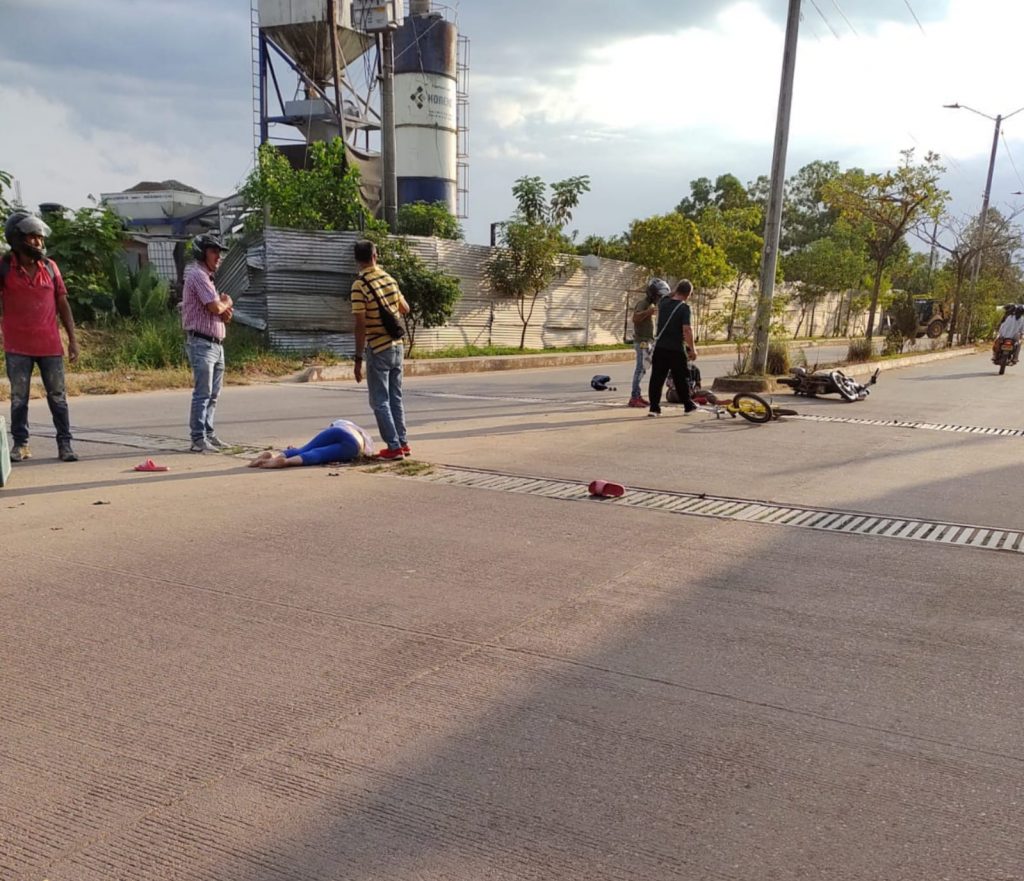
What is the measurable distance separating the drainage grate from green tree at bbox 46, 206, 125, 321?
13581 millimetres

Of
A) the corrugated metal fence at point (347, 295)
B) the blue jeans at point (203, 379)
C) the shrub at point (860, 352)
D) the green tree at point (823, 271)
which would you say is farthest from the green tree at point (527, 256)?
the green tree at point (823, 271)

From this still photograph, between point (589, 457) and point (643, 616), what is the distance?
437 centimetres

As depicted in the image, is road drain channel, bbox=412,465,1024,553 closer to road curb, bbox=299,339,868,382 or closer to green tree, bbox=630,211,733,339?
road curb, bbox=299,339,868,382

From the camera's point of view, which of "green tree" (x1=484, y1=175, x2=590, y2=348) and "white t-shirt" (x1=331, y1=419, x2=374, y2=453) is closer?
"white t-shirt" (x1=331, y1=419, x2=374, y2=453)

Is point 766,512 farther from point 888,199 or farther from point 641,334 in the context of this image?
point 888,199

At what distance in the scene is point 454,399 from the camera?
531 inches

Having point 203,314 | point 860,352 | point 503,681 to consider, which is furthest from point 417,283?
point 503,681

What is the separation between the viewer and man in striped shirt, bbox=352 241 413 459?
7438mm

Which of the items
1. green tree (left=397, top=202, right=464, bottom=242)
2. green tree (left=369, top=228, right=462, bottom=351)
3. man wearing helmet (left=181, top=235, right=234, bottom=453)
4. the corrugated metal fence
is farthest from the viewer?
green tree (left=397, top=202, right=464, bottom=242)

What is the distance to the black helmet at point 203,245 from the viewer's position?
25.8 ft

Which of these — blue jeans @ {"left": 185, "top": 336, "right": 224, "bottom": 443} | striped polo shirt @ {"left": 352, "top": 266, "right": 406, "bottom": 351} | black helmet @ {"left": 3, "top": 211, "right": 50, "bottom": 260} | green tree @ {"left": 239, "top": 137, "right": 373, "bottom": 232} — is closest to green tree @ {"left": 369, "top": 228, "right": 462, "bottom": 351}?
green tree @ {"left": 239, "top": 137, "right": 373, "bottom": 232}

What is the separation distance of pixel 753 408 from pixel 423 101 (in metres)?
35.7

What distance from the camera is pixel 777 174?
576 inches

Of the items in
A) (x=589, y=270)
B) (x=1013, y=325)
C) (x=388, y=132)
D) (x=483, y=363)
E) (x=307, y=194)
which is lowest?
(x=483, y=363)
